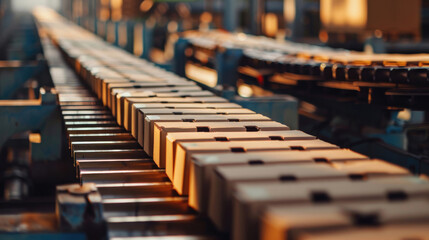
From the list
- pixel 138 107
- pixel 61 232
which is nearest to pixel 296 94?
pixel 138 107

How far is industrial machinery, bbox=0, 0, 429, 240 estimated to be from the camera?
4445mm

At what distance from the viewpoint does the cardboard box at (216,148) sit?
609cm

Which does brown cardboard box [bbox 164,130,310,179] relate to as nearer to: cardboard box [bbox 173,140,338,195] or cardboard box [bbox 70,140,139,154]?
cardboard box [bbox 173,140,338,195]

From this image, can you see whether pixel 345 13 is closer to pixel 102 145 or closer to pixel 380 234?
pixel 102 145

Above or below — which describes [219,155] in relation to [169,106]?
above

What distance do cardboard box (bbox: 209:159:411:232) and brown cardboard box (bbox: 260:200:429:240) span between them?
74 cm

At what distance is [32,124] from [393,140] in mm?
7190

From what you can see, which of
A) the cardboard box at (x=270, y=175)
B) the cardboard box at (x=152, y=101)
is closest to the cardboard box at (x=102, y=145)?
the cardboard box at (x=152, y=101)

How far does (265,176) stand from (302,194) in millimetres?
634

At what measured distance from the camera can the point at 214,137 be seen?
22.0 feet

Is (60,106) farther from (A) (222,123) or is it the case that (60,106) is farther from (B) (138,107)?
(A) (222,123)

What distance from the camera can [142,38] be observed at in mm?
35938

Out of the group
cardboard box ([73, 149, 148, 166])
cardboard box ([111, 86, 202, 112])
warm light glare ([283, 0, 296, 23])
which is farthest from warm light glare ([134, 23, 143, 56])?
cardboard box ([73, 149, 148, 166])

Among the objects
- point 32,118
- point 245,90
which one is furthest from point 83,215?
point 245,90
